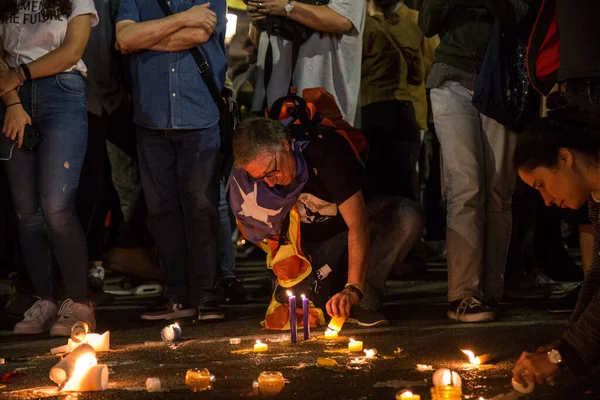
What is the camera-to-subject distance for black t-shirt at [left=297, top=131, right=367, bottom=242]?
504cm

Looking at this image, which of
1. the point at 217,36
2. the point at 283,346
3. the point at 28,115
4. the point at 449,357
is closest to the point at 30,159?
the point at 28,115

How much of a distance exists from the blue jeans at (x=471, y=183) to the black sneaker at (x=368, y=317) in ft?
1.42

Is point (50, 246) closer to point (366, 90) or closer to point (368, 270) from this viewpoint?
point (368, 270)

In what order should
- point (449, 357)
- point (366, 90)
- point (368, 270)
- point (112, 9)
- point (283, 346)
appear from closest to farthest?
1. point (449, 357)
2. point (283, 346)
3. point (368, 270)
4. point (112, 9)
5. point (366, 90)

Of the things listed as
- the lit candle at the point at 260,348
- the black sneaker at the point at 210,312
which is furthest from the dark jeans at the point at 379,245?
the lit candle at the point at 260,348

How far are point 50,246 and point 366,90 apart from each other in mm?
2847

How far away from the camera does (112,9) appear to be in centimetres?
632

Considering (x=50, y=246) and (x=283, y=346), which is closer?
(x=283, y=346)

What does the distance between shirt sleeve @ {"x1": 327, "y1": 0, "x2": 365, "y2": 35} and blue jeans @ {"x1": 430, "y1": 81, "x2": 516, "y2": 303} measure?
0.93 m

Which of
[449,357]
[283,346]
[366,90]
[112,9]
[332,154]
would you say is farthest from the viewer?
[366,90]

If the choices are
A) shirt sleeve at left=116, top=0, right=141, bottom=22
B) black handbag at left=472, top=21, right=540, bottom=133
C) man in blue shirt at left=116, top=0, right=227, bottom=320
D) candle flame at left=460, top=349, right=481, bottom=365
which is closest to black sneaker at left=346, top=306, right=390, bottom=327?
man in blue shirt at left=116, top=0, right=227, bottom=320

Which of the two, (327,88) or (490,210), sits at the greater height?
(327,88)

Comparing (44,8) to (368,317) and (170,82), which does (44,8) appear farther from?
(368,317)

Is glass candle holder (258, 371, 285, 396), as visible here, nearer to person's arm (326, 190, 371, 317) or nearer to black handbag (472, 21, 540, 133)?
person's arm (326, 190, 371, 317)
